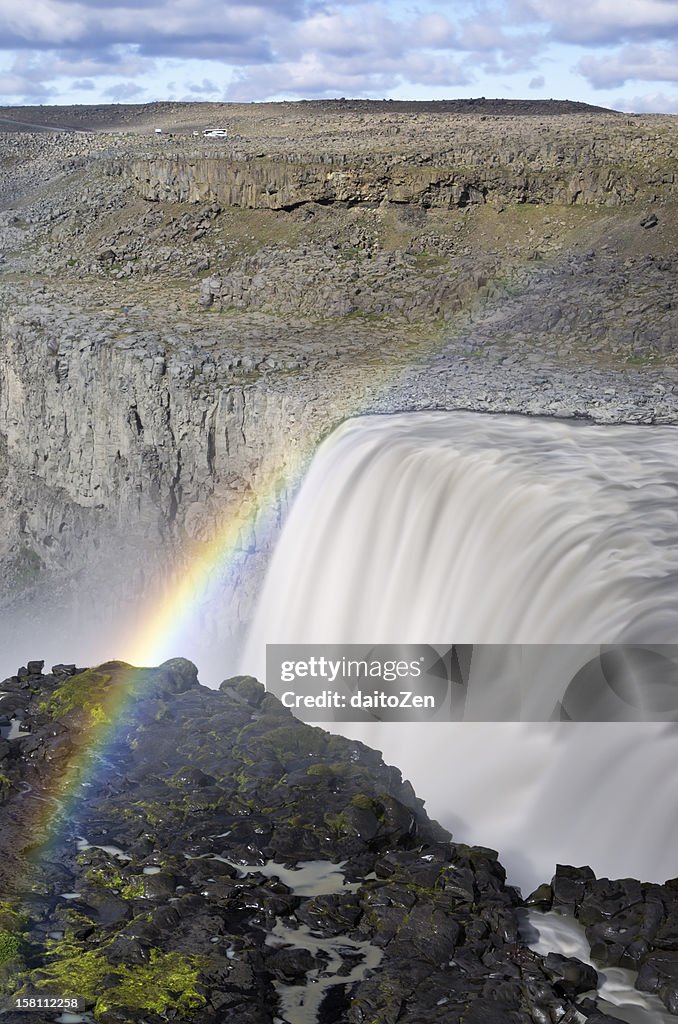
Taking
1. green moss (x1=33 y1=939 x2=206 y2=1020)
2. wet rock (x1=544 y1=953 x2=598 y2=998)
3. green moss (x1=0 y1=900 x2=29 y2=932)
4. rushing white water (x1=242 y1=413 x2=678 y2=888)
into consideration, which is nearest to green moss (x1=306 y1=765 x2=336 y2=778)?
rushing white water (x1=242 y1=413 x2=678 y2=888)

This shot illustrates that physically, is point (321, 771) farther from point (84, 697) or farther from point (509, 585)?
point (84, 697)

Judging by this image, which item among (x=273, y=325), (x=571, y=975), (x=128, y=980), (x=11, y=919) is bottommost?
(x=11, y=919)

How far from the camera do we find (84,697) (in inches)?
721

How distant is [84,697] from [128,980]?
7005mm

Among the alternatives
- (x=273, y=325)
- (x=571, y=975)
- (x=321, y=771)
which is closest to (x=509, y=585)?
(x=321, y=771)

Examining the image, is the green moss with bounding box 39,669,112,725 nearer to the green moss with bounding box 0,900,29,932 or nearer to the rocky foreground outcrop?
the rocky foreground outcrop

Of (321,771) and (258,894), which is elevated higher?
(321,771)

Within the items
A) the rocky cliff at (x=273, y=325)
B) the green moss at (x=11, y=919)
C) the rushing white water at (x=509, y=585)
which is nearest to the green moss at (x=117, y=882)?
the green moss at (x=11, y=919)

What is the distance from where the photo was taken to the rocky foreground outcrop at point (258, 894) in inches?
450

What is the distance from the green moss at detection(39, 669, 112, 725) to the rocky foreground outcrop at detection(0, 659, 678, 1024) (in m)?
0.18

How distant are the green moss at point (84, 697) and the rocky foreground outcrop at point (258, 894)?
18cm

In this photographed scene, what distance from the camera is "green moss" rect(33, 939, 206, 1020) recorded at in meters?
11.5

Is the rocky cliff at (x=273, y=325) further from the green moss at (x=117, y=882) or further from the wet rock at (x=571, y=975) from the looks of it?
the wet rock at (x=571, y=975)

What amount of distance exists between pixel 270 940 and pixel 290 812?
2.61 meters
